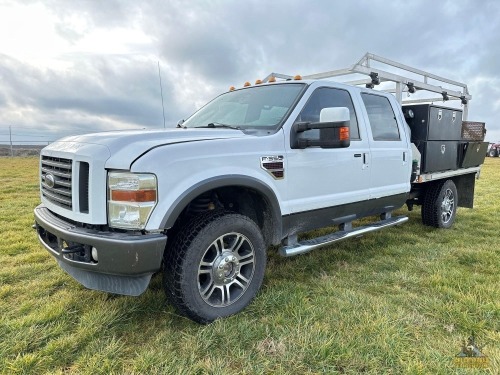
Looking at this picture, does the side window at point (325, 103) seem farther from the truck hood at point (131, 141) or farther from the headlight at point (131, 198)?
the headlight at point (131, 198)

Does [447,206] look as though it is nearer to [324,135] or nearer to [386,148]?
[386,148]

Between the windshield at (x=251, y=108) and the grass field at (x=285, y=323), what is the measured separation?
1.52 m

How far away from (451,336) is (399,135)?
2.66 metres

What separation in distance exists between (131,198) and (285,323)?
1414 mm

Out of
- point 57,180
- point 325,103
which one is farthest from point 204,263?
point 325,103

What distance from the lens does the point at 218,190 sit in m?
2.96

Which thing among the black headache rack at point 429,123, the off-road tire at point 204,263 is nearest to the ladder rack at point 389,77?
the black headache rack at point 429,123

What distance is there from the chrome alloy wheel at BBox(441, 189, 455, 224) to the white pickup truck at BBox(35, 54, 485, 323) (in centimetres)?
186

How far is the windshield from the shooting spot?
11.1ft

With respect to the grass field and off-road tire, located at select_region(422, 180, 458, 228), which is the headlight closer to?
the grass field

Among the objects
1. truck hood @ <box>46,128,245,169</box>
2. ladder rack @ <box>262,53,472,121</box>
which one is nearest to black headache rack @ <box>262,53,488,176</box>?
ladder rack @ <box>262,53,472,121</box>

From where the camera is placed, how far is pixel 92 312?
9.18 feet

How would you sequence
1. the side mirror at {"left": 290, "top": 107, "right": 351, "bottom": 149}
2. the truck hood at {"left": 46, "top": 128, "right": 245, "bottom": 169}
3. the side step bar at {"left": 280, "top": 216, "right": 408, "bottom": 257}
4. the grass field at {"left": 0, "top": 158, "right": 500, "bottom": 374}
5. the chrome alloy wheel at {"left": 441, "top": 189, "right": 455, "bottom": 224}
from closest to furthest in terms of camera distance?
the grass field at {"left": 0, "top": 158, "right": 500, "bottom": 374}, the truck hood at {"left": 46, "top": 128, "right": 245, "bottom": 169}, the side mirror at {"left": 290, "top": 107, "right": 351, "bottom": 149}, the side step bar at {"left": 280, "top": 216, "right": 408, "bottom": 257}, the chrome alloy wheel at {"left": 441, "top": 189, "right": 455, "bottom": 224}

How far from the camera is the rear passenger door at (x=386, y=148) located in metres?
4.14
